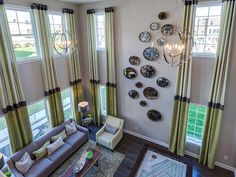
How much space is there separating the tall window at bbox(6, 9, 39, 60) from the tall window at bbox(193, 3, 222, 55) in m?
5.25

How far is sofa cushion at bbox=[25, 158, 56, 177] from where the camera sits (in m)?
4.91

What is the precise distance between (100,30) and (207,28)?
395cm

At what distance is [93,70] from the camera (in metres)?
7.30

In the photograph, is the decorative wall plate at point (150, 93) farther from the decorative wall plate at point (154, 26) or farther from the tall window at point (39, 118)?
the tall window at point (39, 118)

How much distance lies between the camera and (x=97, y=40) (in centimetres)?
697

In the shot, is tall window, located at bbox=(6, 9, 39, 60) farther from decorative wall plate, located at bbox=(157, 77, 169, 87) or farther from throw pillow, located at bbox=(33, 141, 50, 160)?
decorative wall plate, located at bbox=(157, 77, 169, 87)

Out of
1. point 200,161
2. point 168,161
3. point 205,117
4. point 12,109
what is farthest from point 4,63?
point 200,161

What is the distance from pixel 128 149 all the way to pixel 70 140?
2.28 metres

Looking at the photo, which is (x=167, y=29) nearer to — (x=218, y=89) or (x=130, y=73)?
(x=130, y=73)

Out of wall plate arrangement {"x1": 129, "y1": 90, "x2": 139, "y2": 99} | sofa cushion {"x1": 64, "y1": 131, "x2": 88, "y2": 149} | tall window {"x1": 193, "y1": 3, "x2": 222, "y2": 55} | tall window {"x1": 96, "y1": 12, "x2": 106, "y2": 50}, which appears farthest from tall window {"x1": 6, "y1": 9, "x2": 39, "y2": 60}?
tall window {"x1": 193, "y1": 3, "x2": 222, "y2": 55}

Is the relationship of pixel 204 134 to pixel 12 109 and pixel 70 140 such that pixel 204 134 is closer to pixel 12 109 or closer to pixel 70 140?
pixel 70 140

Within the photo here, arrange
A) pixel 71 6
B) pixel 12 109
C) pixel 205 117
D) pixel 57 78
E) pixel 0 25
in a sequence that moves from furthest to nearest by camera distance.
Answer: pixel 71 6 → pixel 57 78 → pixel 205 117 → pixel 12 109 → pixel 0 25

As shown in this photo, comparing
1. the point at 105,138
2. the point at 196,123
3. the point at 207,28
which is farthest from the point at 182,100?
the point at 105,138

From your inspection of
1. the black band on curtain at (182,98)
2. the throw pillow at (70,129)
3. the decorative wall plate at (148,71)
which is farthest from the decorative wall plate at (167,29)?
the throw pillow at (70,129)
